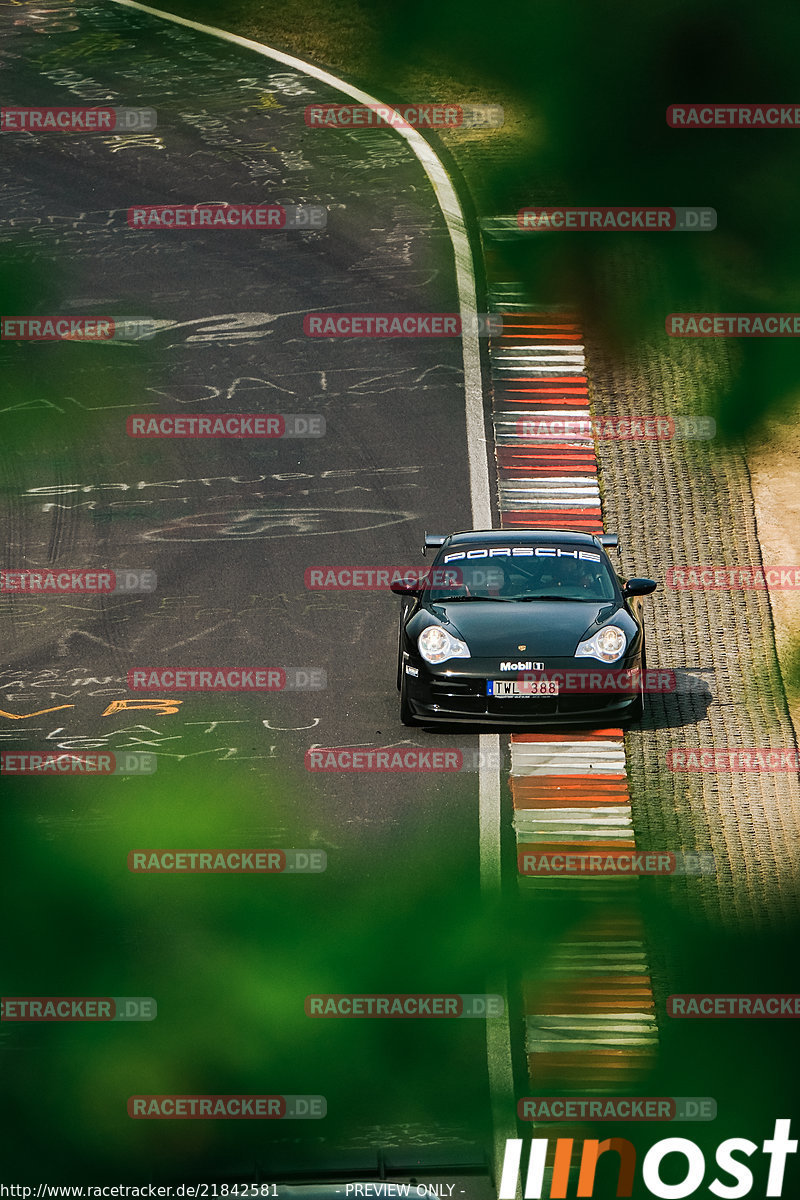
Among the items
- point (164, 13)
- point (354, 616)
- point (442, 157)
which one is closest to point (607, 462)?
point (354, 616)

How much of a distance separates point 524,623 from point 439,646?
0.73 m

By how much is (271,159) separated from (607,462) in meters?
9.89

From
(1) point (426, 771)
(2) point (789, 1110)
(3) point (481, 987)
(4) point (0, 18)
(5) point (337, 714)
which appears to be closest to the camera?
(2) point (789, 1110)

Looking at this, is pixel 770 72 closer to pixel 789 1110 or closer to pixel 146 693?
pixel 146 693

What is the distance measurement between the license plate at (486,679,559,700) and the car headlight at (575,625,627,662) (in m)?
0.37

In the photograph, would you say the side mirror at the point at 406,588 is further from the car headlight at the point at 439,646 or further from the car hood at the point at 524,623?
the car headlight at the point at 439,646

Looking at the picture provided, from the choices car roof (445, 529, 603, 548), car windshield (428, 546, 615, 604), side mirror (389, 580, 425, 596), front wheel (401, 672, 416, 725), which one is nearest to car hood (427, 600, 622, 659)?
car windshield (428, 546, 615, 604)

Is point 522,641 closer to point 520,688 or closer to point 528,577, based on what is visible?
point 520,688

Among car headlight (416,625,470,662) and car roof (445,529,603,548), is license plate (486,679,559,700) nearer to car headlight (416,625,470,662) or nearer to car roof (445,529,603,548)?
car headlight (416,625,470,662)

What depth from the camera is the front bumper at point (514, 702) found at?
1246 cm

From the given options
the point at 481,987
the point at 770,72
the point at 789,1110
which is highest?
the point at 770,72

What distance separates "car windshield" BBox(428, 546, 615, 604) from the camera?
1366 centimetres

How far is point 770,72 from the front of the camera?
29219 millimetres

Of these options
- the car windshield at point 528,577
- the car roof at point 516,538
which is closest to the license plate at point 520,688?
the car windshield at point 528,577
